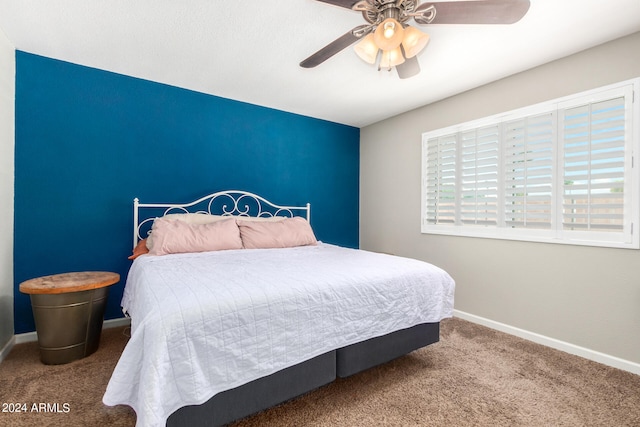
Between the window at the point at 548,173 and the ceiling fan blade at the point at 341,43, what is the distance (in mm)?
1862

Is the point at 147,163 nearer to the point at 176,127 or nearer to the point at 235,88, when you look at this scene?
the point at 176,127

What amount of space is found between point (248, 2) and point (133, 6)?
727 mm

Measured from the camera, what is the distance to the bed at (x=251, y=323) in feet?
3.89

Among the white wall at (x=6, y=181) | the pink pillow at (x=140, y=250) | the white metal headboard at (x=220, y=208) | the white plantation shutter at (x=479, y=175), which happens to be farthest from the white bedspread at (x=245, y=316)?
the white plantation shutter at (x=479, y=175)

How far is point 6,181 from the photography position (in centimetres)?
227

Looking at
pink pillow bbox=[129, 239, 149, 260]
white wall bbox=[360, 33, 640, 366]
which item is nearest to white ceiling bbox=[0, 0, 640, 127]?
white wall bbox=[360, 33, 640, 366]

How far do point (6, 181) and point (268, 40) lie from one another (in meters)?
2.26

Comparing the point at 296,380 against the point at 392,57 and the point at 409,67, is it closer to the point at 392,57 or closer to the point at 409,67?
the point at 392,57

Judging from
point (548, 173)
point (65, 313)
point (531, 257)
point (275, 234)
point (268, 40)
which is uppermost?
point (268, 40)

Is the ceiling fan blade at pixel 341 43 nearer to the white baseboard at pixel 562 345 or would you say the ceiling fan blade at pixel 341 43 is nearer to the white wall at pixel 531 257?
the white wall at pixel 531 257

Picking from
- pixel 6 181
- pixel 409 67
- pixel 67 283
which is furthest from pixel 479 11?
pixel 6 181

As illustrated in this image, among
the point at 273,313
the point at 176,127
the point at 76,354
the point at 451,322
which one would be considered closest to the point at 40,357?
the point at 76,354

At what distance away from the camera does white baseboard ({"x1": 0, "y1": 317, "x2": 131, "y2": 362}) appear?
218 cm

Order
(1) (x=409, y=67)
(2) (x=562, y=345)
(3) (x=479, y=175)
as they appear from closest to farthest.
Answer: (1) (x=409, y=67) < (2) (x=562, y=345) < (3) (x=479, y=175)
